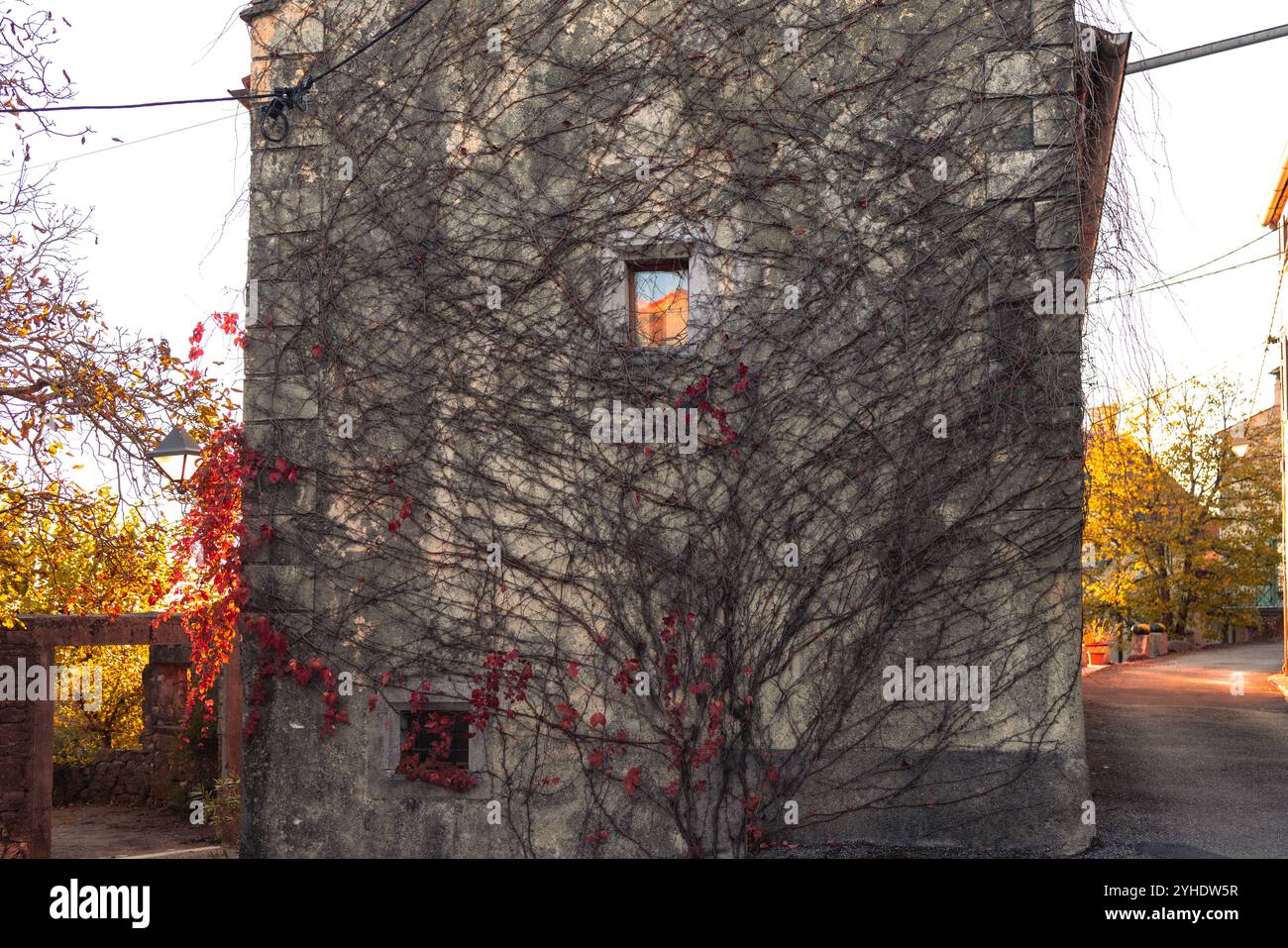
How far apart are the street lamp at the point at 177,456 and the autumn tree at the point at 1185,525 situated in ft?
57.0

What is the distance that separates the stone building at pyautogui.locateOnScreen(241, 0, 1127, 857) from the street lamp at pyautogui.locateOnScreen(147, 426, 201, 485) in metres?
0.63

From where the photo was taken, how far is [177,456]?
6.95 meters

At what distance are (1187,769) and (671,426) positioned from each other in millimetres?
4105

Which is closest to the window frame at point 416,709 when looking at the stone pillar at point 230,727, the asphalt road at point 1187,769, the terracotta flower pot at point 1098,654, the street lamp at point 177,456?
the street lamp at point 177,456

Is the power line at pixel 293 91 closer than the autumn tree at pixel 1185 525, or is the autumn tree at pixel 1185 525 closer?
the power line at pixel 293 91

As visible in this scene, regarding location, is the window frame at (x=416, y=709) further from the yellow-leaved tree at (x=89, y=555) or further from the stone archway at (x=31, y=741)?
the stone archway at (x=31, y=741)

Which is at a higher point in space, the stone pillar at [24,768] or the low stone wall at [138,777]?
the stone pillar at [24,768]

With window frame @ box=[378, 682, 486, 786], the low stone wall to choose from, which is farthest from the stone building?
the low stone wall

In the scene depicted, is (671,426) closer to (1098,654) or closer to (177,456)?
(177,456)

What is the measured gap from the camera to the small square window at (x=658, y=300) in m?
6.33

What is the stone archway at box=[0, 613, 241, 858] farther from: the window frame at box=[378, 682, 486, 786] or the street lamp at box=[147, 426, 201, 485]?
the window frame at box=[378, 682, 486, 786]

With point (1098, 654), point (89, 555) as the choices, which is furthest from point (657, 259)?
point (1098, 654)

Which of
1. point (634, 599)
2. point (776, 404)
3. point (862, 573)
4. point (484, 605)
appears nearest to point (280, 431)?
point (484, 605)

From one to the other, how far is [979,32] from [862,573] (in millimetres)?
2857
